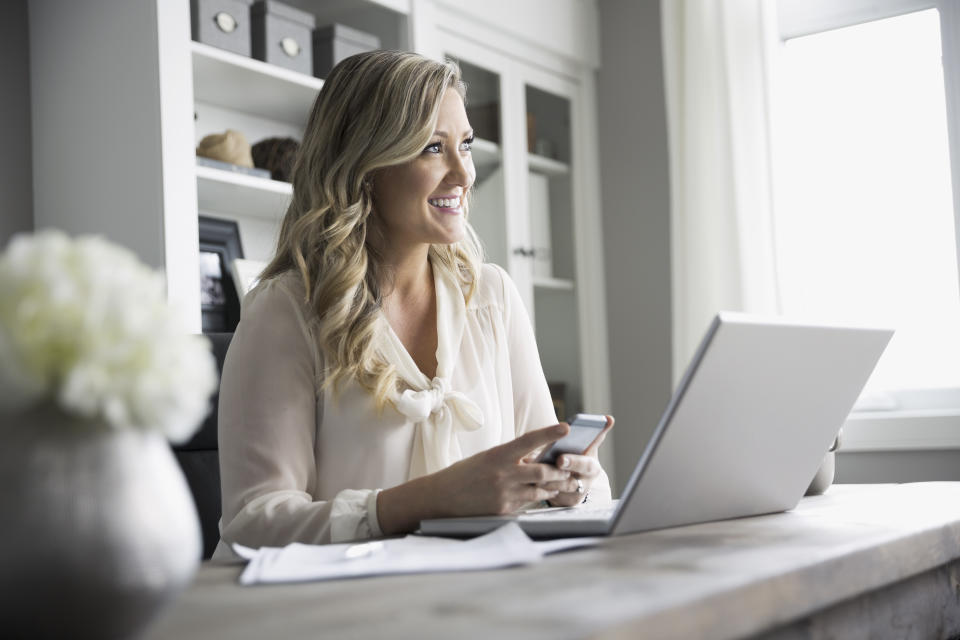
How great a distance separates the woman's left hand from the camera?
112 cm

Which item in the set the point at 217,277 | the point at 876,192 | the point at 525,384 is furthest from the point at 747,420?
the point at 876,192

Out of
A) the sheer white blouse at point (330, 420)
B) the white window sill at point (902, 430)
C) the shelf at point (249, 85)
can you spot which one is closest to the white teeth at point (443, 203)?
the sheer white blouse at point (330, 420)

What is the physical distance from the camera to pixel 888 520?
959 mm

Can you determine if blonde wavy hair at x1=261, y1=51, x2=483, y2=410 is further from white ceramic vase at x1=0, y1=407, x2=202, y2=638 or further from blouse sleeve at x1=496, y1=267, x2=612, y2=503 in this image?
white ceramic vase at x1=0, y1=407, x2=202, y2=638

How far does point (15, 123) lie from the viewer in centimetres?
233

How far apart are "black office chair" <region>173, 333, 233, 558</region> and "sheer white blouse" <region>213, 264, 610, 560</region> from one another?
174 millimetres

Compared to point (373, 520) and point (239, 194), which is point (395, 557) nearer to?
point (373, 520)

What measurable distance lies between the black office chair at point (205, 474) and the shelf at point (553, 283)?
6.43 ft

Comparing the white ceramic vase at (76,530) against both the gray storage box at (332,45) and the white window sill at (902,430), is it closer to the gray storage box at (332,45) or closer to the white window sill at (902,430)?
the gray storage box at (332,45)

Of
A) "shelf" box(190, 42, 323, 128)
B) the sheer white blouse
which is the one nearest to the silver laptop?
the sheer white blouse

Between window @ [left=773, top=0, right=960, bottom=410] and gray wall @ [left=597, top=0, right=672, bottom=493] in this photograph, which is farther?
gray wall @ [left=597, top=0, right=672, bottom=493]

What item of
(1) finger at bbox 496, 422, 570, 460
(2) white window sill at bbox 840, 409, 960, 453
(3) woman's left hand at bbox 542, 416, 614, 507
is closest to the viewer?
(1) finger at bbox 496, 422, 570, 460

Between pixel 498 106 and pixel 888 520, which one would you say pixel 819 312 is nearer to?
pixel 498 106

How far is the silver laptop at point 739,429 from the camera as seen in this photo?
845 mm
